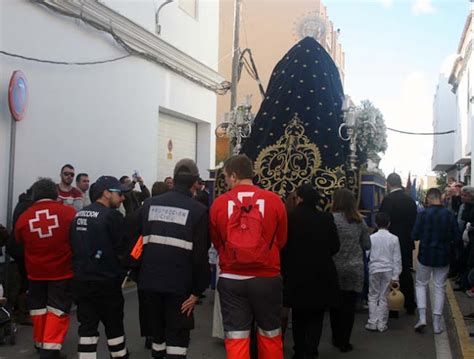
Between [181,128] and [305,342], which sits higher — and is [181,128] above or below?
above

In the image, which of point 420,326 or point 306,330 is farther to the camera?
point 420,326

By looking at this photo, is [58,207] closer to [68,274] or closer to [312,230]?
[68,274]

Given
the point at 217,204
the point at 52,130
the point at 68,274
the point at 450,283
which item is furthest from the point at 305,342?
the point at 450,283

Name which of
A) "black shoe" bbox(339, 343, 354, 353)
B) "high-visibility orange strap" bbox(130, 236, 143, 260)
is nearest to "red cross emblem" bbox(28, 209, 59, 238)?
"high-visibility orange strap" bbox(130, 236, 143, 260)

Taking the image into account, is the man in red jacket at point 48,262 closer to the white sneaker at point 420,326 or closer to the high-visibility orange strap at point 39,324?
the high-visibility orange strap at point 39,324

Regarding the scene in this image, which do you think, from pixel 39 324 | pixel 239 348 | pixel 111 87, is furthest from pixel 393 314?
pixel 111 87

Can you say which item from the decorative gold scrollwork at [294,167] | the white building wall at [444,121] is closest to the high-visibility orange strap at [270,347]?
the decorative gold scrollwork at [294,167]

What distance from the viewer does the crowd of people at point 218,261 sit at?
465 cm

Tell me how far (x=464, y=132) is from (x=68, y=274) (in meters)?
26.1

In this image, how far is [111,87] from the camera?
38.1 ft

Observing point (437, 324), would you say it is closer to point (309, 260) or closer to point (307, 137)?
point (309, 260)

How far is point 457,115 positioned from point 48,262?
1285 inches

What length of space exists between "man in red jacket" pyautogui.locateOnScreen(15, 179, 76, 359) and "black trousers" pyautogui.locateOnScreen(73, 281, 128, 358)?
56cm

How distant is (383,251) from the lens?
7.37 meters
